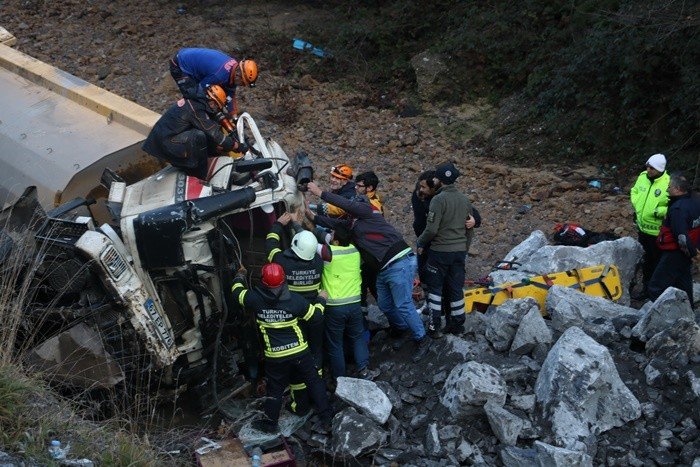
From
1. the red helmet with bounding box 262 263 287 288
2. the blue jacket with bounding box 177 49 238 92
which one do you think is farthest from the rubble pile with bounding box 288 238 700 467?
the blue jacket with bounding box 177 49 238 92

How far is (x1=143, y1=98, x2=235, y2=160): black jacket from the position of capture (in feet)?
19.3

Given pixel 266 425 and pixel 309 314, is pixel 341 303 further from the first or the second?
pixel 266 425

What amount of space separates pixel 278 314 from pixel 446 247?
4.48 feet

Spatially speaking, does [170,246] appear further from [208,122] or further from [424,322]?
[424,322]

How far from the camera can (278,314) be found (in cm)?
539

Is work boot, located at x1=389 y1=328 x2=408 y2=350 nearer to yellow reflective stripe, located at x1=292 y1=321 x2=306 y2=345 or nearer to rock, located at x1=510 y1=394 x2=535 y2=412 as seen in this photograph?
yellow reflective stripe, located at x1=292 y1=321 x2=306 y2=345

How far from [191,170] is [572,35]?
19.9 feet

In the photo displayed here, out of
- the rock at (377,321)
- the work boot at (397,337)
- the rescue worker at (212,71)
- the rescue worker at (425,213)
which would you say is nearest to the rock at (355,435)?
the work boot at (397,337)

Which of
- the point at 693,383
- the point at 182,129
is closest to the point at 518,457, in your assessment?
the point at 693,383

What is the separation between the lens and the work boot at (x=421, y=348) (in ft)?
19.8

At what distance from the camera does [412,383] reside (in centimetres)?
583

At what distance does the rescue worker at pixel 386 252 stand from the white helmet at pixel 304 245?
53cm

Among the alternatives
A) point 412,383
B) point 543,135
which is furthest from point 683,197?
point 543,135

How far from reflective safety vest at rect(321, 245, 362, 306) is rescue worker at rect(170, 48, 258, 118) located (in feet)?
4.95
